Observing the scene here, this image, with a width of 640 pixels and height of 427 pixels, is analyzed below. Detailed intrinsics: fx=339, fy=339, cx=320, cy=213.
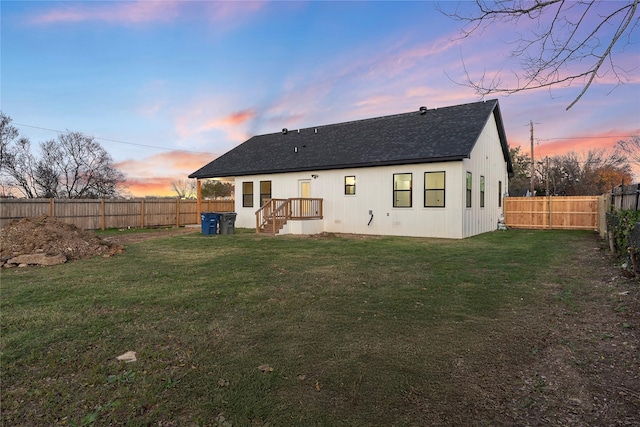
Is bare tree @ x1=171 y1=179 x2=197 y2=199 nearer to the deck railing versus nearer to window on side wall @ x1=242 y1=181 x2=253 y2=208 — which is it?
window on side wall @ x1=242 y1=181 x2=253 y2=208

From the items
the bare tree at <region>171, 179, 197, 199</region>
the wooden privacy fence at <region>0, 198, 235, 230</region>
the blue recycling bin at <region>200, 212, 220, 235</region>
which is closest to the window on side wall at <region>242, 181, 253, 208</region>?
the blue recycling bin at <region>200, 212, 220, 235</region>

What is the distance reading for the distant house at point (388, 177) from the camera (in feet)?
44.0

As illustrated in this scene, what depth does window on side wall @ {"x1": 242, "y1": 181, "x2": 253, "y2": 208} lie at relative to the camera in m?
18.7

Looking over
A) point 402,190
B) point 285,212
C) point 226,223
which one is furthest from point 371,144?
point 226,223

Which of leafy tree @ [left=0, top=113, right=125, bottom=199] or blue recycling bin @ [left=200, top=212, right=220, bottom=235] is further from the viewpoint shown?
leafy tree @ [left=0, top=113, right=125, bottom=199]

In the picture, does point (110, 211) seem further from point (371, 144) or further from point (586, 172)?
point (586, 172)

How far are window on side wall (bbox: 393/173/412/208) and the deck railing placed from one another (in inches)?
143

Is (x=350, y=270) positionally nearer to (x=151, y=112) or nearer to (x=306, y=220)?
(x=306, y=220)

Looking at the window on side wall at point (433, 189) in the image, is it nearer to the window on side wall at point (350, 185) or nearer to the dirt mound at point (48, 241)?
the window on side wall at point (350, 185)

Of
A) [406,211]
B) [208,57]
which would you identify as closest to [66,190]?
[208,57]

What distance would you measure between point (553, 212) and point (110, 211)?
23380mm

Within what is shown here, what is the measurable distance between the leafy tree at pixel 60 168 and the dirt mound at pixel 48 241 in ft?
68.9

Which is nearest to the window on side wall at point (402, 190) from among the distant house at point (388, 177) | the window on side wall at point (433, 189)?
the distant house at point (388, 177)

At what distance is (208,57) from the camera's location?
1306 cm
